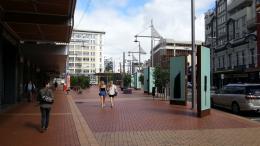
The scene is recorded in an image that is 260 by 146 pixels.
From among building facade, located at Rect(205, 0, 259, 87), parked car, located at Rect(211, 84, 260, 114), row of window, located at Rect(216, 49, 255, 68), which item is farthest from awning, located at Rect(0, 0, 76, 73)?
row of window, located at Rect(216, 49, 255, 68)

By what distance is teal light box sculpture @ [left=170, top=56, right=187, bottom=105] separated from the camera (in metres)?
24.2

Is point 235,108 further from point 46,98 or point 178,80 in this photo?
point 46,98

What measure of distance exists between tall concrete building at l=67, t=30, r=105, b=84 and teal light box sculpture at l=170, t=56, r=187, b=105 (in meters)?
79.9

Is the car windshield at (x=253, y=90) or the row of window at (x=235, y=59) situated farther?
the row of window at (x=235, y=59)

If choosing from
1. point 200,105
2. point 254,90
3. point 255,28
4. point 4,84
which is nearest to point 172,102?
point 254,90

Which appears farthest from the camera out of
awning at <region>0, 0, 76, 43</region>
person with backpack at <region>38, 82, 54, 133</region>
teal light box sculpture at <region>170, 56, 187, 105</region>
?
teal light box sculpture at <region>170, 56, 187, 105</region>

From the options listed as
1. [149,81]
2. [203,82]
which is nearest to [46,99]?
[203,82]

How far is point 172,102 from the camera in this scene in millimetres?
24984

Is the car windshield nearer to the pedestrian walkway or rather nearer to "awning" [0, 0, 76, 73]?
the pedestrian walkway

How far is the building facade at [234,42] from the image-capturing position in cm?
6241

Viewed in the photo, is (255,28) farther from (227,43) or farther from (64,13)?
(64,13)

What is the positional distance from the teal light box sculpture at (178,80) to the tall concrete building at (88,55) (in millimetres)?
79949

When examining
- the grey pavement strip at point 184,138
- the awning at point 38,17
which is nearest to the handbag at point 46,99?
the grey pavement strip at point 184,138

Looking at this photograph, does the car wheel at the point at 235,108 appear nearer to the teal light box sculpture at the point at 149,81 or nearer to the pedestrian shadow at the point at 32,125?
the pedestrian shadow at the point at 32,125
